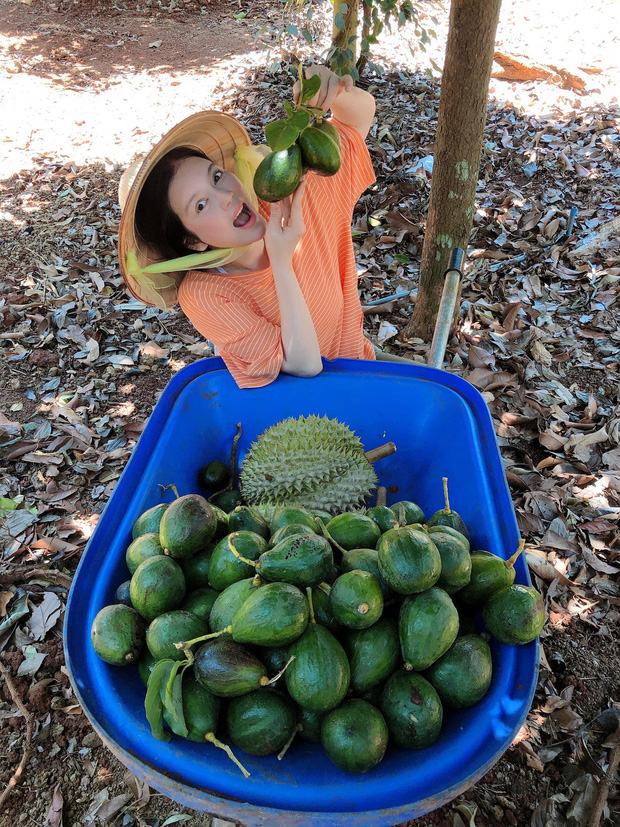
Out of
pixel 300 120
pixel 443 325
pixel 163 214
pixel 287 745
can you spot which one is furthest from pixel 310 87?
pixel 287 745

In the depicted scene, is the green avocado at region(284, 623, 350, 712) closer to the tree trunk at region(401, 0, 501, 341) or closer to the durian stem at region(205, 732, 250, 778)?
the durian stem at region(205, 732, 250, 778)

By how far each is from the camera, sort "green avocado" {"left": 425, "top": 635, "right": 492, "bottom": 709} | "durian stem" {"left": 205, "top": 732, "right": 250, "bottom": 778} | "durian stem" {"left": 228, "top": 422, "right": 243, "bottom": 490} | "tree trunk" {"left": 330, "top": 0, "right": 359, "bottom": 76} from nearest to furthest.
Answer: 1. "durian stem" {"left": 205, "top": 732, "right": 250, "bottom": 778}
2. "green avocado" {"left": 425, "top": 635, "right": 492, "bottom": 709}
3. "durian stem" {"left": 228, "top": 422, "right": 243, "bottom": 490}
4. "tree trunk" {"left": 330, "top": 0, "right": 359, "bottom": 76}

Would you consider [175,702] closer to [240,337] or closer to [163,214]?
[240,337]

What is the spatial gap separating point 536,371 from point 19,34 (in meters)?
9.43

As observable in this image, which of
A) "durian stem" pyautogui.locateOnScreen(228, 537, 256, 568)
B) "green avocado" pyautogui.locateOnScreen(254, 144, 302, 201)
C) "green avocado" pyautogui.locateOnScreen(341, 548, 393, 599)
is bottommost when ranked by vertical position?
"green avocado" pyautogui.locateOnScreen(341, 548, 393, 599)

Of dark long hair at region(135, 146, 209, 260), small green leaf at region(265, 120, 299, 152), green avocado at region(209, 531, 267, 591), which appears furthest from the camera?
dark long hair at region(135, 146, 209, 260)

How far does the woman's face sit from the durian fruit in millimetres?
700

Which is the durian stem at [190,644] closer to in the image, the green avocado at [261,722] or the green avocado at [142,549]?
the green avocado at [261,722]

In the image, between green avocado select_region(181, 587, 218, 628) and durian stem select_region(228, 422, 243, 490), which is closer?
green avocado select_region(181, 587, 218, 628)

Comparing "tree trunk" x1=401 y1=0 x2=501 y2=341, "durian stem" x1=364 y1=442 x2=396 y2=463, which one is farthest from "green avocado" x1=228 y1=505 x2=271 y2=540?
"tree trunk" x1=401 y1=0 x2=501 y2=341

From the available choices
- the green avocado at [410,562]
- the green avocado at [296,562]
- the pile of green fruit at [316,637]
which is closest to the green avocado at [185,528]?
the pile of green fruit at [316,637]

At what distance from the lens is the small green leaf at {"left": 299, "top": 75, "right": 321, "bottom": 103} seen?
5.34 feet

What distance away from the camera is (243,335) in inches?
83.3

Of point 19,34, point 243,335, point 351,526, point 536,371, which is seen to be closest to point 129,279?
point 243,335
